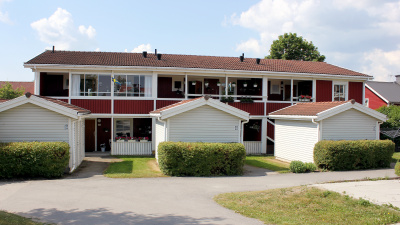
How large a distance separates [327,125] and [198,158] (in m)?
7.19

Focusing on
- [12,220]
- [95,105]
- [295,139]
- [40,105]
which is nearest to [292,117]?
[295,139]

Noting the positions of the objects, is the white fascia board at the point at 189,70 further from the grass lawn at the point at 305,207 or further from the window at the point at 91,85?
the grass lawn at the point at 305,207

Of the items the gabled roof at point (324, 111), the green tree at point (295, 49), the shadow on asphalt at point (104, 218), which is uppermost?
the green tree at point (295, 49)

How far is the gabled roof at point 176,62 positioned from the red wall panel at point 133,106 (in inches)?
89.0

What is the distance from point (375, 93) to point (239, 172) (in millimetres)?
30849

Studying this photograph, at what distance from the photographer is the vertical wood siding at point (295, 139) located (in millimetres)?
17391

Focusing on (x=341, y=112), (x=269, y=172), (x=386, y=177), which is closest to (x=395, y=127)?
(x=341, y=112)

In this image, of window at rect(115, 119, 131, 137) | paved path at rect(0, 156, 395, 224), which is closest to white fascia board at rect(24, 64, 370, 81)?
window at rect(115, 119, 131, 137)

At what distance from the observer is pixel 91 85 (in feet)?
69.5

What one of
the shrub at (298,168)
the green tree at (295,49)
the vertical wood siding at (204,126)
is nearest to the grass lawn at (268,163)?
the shrub at (298,168)

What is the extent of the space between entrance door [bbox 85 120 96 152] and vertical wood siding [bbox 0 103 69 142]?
26.3ft

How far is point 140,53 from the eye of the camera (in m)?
25.8

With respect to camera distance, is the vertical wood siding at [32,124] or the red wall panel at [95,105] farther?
the red wall panel at [95,105]

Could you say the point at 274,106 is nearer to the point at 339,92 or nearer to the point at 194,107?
the point at 339,92
